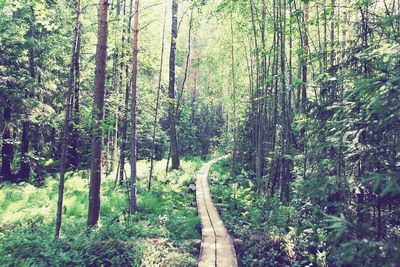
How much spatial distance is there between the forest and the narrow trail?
51 millimetres

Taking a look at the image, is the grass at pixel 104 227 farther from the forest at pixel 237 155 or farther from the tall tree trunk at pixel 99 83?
the tall tree trunk at pixel 99 83

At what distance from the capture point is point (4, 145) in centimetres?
1700

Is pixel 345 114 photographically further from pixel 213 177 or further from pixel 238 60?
pixel 238 60

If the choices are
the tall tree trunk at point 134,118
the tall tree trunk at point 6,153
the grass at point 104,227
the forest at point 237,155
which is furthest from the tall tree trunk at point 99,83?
the tall tree trunk at point 6,153

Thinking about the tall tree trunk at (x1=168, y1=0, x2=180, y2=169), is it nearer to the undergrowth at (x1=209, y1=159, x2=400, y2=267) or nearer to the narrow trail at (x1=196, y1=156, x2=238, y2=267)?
the narrow trail at (x1=196, y1=156, x2=238, y2=267)

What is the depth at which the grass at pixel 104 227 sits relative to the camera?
5.80m

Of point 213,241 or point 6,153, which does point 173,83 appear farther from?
point 213,241

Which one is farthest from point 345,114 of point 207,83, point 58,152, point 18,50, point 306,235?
point 207,83

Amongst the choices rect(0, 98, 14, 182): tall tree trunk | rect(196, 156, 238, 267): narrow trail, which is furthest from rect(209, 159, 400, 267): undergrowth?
rect(0, 98, 14, 182): tall tree trunk

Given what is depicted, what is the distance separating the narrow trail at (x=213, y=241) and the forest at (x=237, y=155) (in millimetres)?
51

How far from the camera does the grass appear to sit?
580 cm

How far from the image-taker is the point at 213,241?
26.2ft

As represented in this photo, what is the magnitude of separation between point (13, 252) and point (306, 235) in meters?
6.11

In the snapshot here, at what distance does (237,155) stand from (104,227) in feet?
50.5
